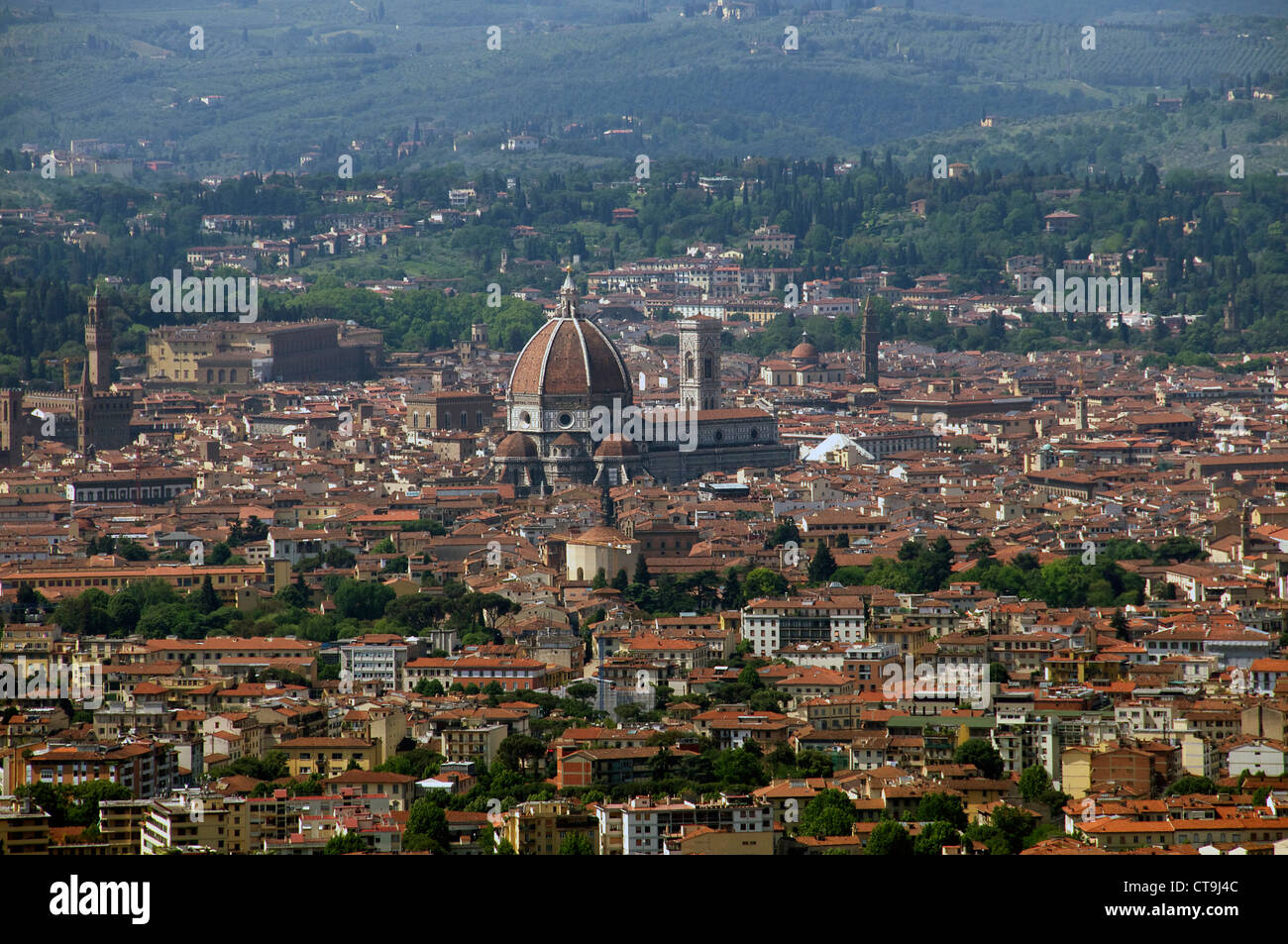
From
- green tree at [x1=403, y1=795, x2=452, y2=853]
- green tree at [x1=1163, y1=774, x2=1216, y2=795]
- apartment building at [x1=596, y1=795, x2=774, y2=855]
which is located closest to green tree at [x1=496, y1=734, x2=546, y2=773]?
green tree at [x1=403, y1=795, x2=452, y2=853]

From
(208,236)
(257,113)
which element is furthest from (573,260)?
(257,113)

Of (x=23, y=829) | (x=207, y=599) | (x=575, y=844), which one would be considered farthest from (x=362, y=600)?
(x=23, y=829)

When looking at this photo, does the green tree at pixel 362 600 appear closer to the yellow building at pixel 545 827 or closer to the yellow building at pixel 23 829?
the yellow building at pixel 545 827

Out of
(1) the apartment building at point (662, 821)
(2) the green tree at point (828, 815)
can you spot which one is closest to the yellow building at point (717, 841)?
(1) the apartment building at point (662, 821)

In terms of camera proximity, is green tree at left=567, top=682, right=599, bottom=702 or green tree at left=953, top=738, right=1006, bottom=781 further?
green tree at left=567, top=682, right=599, bottom=702

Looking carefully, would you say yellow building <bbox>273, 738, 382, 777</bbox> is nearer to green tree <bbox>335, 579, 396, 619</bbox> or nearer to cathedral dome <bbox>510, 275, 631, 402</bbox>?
green tree <bbox>335, 579, 396, 619</bbox>

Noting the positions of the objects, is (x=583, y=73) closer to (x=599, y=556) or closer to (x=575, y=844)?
(x=599, y=556)
